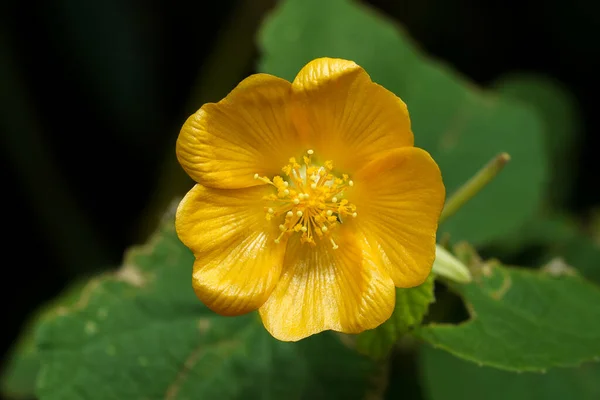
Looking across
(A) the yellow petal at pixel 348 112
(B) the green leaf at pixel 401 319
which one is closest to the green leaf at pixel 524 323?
(B) the green leaf at pixel 401 319

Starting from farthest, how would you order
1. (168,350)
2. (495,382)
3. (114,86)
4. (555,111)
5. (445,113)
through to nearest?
(555,111) < (114,86) < (445,113) < (495,382) < (168,350)

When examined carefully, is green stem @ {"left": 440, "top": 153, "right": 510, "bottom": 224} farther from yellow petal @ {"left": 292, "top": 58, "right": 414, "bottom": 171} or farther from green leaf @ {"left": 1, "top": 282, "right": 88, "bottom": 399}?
green leaf @ {"left": 1, "top": 282, "right": 88, "bottom": 399}

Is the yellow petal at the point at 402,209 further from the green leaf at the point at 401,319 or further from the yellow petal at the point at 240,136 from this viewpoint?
the yellow petal at the point at 240,136

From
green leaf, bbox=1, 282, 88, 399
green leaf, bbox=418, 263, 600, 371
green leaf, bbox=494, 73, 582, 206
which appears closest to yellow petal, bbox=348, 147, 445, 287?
green leaf, bbox=418, 263, 600, 371

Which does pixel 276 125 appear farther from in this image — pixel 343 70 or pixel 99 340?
pixel 99 340

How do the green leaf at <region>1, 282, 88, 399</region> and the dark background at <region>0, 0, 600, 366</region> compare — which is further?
the dark background at <region>0, 0, 600, 366</region>

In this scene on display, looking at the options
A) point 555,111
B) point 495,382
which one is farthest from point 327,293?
point 555,111

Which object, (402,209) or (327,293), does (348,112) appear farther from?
(327,293)
